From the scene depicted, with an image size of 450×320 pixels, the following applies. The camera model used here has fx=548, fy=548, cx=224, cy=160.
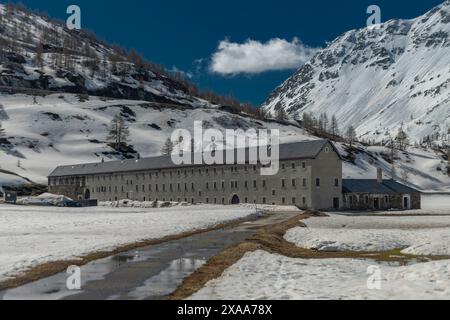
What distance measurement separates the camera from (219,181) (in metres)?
112

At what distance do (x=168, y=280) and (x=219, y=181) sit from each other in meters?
92.5

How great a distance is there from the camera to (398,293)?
16.4 meters

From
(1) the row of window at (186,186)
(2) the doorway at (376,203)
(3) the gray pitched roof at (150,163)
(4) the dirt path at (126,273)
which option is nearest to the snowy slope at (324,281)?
(4) the dirt path at (126,273)

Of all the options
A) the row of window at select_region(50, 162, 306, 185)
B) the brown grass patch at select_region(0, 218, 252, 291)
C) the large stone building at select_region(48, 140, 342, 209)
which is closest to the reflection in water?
the brown grass patch at select_region(0, 218, 252, 291)

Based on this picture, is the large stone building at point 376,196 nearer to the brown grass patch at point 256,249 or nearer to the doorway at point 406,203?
the doorway at point 406,203

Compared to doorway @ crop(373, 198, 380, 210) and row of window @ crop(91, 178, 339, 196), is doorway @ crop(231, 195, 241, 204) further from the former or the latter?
doorway @ crop(373, 198, 380, 210)

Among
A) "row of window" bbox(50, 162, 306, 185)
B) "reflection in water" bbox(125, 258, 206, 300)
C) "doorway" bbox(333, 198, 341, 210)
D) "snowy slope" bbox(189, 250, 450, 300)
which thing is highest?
"row of window" bbox(50, 162, 306, 185)

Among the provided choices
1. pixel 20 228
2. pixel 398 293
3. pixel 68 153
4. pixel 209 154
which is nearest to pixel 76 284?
pixel 398 293

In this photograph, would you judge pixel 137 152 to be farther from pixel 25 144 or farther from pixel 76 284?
pixel 76 284

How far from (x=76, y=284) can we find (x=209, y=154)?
98387 mm

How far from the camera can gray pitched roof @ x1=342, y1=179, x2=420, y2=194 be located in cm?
10438

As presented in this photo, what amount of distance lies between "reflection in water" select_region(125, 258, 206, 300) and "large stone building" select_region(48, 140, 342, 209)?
7470 cm

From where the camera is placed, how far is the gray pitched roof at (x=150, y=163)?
100562 millimetres

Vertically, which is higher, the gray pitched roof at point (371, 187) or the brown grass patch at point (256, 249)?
the gray pitched roof at point (371, 187)
